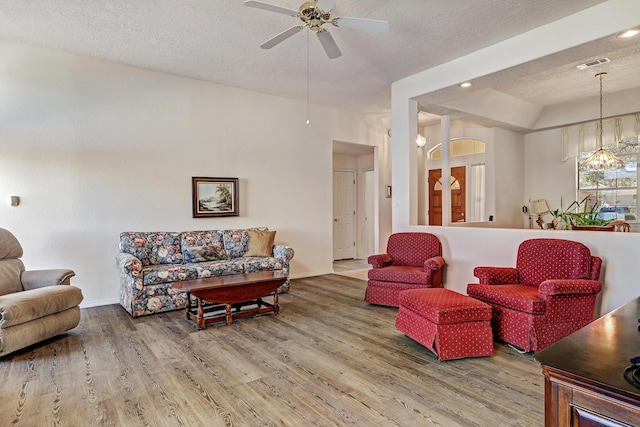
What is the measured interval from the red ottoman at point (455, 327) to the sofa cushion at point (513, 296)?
0.30 meters

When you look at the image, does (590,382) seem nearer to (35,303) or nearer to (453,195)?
(35,303)

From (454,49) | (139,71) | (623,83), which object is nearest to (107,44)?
(139,71)

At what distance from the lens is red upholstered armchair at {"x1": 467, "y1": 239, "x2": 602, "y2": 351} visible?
2.84 metres

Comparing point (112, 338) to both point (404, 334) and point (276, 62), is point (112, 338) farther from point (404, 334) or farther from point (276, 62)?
point (276, 62)

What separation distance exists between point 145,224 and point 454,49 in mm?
4434

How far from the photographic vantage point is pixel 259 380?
8.13 ft

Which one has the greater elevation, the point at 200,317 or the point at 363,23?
the point at 363,23

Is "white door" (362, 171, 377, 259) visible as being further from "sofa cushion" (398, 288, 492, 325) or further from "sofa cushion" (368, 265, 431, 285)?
"sofa cushion" (398, 288, 492, 325)

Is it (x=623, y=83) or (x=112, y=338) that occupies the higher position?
(x=623, y=83)

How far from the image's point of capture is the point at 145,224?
15.5ft

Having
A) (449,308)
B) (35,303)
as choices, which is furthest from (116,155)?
(449,308)

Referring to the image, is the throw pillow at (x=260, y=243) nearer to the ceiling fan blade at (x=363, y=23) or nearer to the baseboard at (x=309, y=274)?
the baseboard at (x=309, y=274)

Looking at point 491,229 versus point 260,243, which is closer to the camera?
point 491,229

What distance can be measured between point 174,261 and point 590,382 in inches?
178
